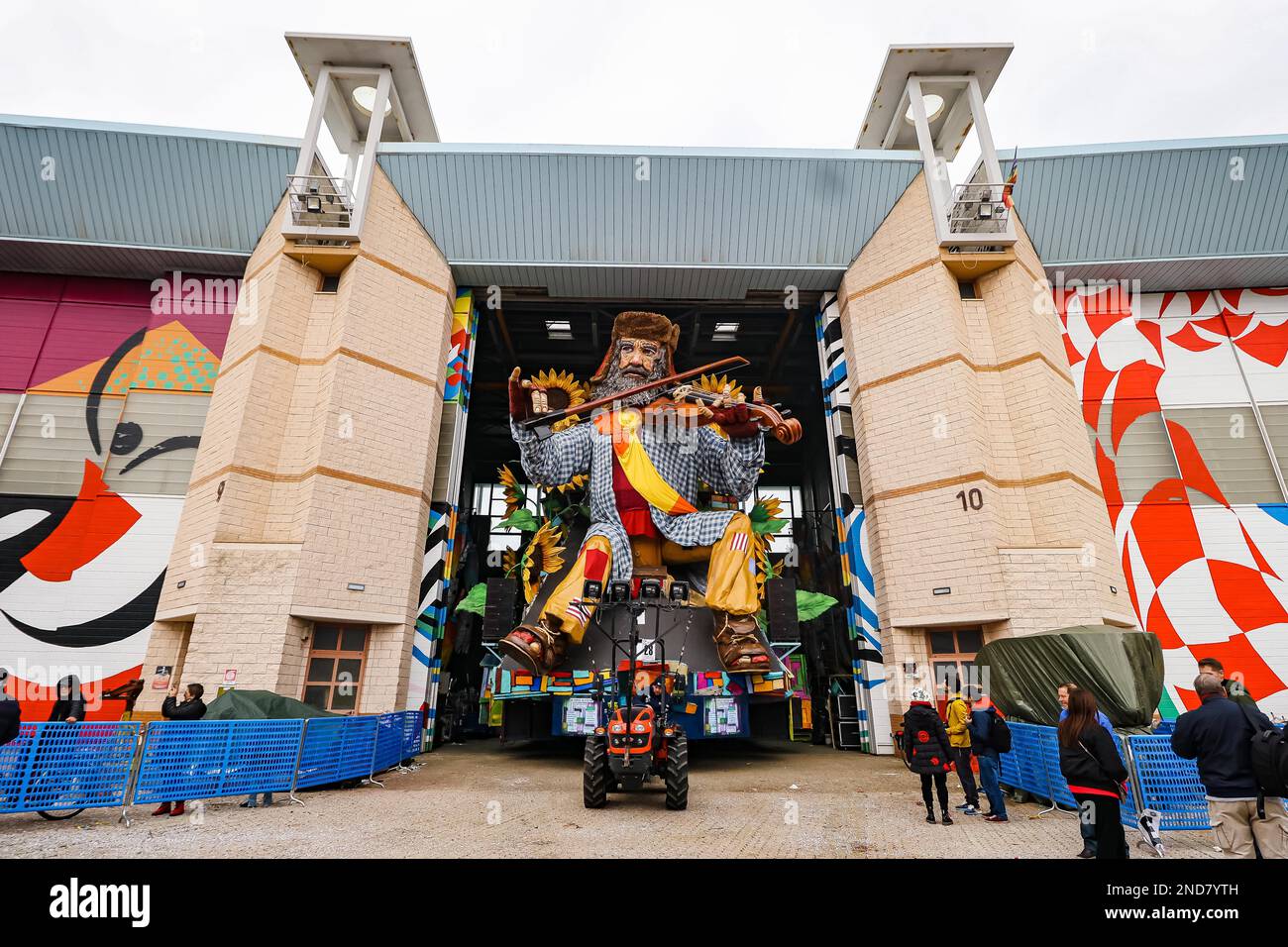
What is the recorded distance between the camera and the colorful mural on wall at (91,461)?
12.3 meters

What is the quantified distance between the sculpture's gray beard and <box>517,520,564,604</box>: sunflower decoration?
295 centimetres

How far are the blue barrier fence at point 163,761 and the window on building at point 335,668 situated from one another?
125 inches

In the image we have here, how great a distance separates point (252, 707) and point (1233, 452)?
737 inches

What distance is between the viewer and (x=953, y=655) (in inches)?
464

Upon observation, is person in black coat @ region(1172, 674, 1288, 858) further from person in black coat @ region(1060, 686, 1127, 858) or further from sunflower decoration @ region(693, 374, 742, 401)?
sunflower decoration @ region(693, 374, 742, 401)

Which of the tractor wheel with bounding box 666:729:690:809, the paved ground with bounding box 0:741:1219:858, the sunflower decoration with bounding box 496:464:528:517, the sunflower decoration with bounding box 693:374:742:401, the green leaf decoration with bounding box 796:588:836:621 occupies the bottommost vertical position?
the paved ground with bounding box 0:741:1219:858

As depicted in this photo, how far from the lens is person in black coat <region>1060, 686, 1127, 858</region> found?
13.3ft

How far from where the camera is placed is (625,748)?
Result: 22.1 ft

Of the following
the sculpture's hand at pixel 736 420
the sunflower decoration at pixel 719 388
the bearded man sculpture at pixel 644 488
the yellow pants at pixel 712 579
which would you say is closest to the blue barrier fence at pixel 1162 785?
the bearded man sculpture at pixel 644 488

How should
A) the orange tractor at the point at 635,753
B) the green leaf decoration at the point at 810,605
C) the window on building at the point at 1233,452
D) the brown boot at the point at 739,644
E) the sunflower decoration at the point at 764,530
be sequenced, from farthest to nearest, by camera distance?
the window on building at the point at 1233,452, the sunflower decoration at the point at 764,530, the green leaf decoration at the point at 810,605, the brown boot at the point at 739,644, the orange tractor at the point at 635,753

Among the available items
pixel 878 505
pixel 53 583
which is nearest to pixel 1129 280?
pixel 878 505

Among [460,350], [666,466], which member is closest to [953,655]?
[666,466]

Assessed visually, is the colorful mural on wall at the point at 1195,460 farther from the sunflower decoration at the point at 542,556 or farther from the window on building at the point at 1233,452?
Result: the sunflower decoration at the point at 542,556

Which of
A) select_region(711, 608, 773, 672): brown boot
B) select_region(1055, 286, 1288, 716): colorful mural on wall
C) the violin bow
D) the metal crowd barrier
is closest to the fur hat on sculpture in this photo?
the violin bow
